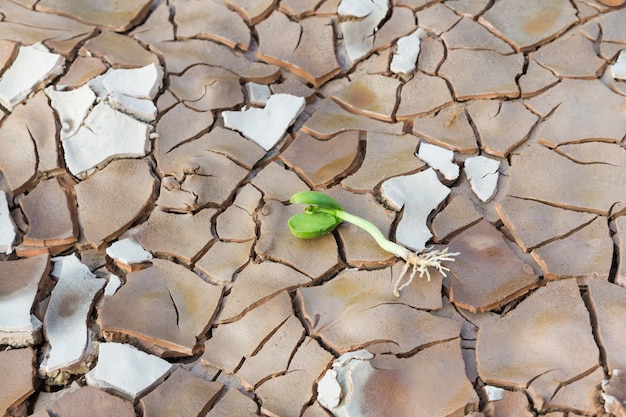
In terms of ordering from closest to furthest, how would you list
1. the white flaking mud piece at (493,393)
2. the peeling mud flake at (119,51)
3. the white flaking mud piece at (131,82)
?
the white flaking mud piece at (493,393) < the white flaking mud piece at (131,82) < the peeling mud flake at (119,51)

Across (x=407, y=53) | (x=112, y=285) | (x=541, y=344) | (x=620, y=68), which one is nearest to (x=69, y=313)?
(x=112, y=285)

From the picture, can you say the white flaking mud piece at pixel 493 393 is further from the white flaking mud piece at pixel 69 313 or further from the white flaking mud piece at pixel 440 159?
the white flaking mud piece at pixel 69 313

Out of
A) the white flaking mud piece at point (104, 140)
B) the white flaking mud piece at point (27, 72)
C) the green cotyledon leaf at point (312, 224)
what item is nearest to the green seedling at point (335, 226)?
the green cotyledon leaf at point (312, 224)

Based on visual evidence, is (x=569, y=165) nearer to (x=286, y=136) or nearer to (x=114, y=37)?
(x=286, y=136)

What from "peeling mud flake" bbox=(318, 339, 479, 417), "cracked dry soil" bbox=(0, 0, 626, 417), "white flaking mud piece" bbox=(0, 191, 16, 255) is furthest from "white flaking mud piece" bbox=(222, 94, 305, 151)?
"peeling mud flake" bbox=(318, 339, 479, 417)

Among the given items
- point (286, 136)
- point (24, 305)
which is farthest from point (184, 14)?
point (24, 305)

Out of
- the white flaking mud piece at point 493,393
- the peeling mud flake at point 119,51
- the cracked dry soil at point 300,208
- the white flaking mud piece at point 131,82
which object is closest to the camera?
the white flaking mud piece at point 493,393

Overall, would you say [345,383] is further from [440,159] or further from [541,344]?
[440,159]

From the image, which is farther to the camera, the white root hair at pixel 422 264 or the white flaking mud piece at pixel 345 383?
the white root hair at pixel 422 264
